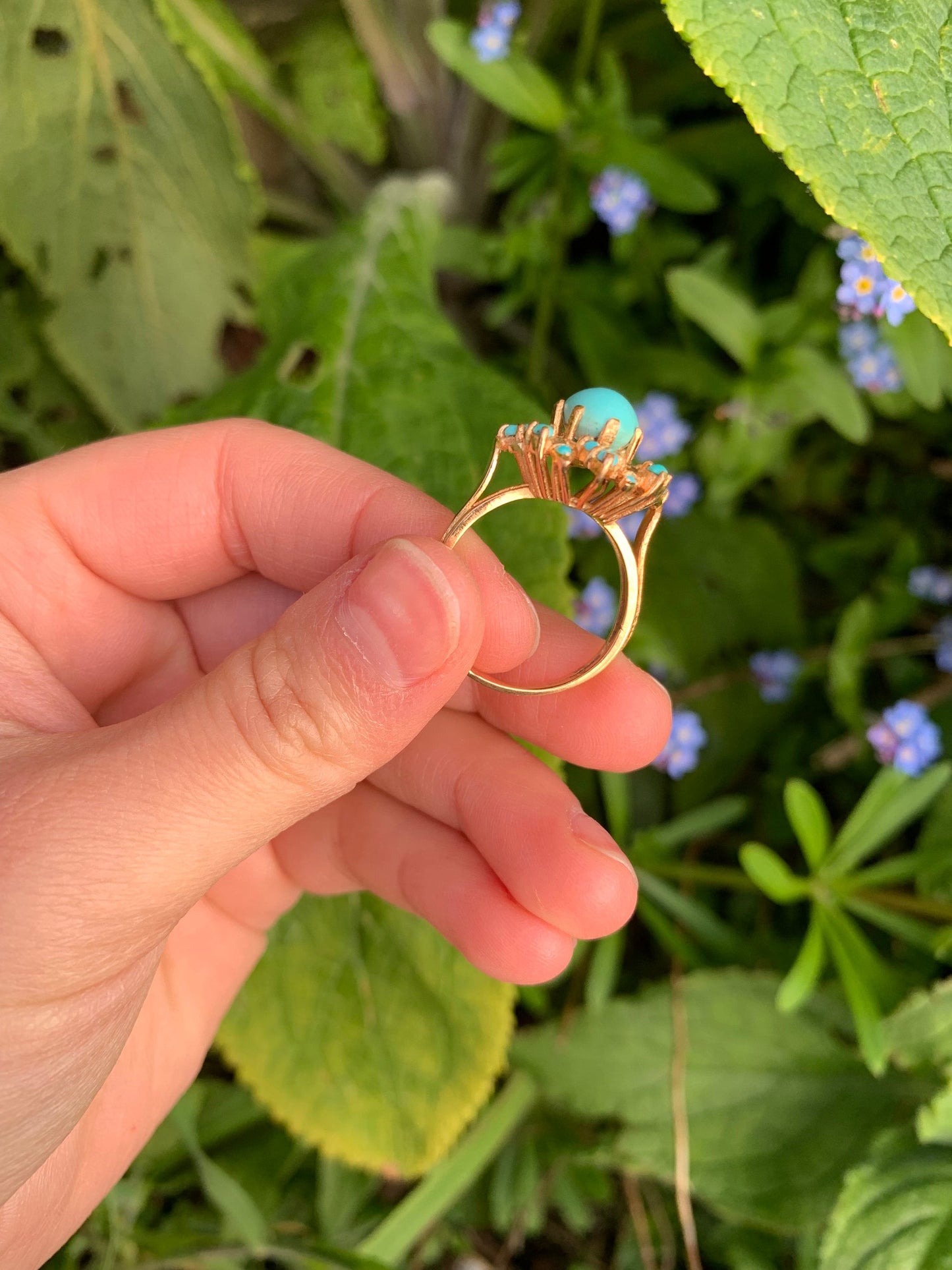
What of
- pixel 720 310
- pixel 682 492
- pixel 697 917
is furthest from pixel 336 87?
pixel 697 917

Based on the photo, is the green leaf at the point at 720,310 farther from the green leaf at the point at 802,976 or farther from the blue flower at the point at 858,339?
the green leaf at the point at 802,976

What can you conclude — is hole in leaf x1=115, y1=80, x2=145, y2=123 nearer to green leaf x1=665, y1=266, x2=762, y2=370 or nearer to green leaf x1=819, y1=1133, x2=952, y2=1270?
green leaf x1=665, y1=266, x2=762, y2=370

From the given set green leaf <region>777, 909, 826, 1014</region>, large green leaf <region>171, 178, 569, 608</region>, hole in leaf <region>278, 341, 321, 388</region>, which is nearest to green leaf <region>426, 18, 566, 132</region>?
large green leaf <region>171, 178, 569, 608</region>

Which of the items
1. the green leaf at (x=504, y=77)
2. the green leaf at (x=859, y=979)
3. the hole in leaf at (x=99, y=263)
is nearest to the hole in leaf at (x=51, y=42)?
the hole in leaf at (x=99, y=263)

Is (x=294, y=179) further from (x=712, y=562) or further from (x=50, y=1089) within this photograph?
(x=50, y=1089)

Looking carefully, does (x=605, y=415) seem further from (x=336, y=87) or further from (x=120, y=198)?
(x=336, y=87)
